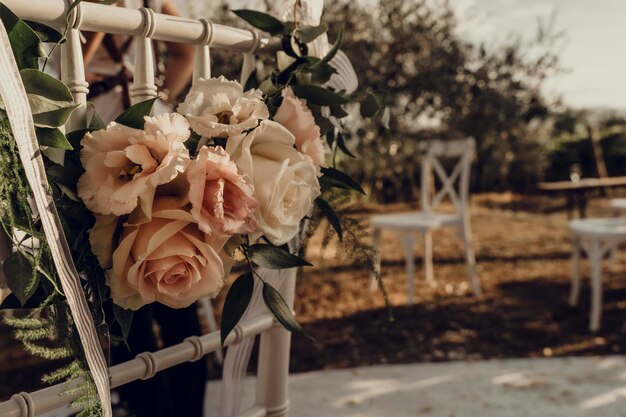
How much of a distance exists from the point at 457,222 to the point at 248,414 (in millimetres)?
3366

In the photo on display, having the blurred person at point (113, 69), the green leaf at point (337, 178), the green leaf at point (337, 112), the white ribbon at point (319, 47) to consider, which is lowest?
the green leaf at point (337, 178)

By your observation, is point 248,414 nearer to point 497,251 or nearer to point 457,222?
point 457,222

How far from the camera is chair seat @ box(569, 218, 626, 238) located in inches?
135

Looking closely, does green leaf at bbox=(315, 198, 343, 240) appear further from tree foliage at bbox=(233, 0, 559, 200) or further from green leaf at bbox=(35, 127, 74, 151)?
tree foliage at bbox=(233, 0, 559, 200)

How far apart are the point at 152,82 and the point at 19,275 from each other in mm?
338

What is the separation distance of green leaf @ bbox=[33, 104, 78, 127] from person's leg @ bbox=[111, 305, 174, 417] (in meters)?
0.55

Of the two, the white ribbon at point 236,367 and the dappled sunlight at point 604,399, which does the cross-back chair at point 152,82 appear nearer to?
the white ribbon at point 236,367

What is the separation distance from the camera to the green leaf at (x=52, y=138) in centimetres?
64

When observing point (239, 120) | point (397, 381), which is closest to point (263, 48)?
point (239, 120)

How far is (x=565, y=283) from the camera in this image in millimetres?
4723

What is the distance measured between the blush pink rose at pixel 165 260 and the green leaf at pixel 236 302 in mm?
66

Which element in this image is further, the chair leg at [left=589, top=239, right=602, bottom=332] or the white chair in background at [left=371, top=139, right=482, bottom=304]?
the white chair in background at [left=371, top=139, right=482, bottom=304]

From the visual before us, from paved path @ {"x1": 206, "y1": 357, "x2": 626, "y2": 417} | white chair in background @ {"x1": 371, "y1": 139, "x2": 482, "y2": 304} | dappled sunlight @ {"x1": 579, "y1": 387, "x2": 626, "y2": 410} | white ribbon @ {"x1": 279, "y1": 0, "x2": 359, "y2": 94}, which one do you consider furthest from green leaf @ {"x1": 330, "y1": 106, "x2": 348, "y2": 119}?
white chair in background @ {"x1": 371, "y1": 139, "x2": 482, "y2": 304}

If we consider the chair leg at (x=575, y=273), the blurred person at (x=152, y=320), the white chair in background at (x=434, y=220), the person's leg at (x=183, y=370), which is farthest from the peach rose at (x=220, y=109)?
the chair leg at (x=575, y=273)
